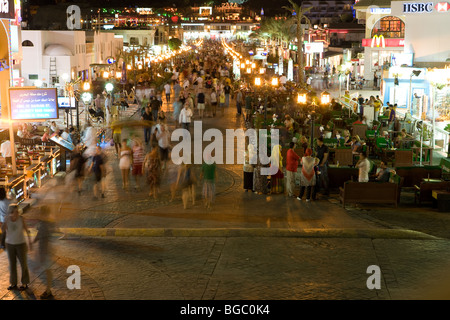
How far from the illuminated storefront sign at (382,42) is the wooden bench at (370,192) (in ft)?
93.4

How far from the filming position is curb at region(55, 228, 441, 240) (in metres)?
11.1

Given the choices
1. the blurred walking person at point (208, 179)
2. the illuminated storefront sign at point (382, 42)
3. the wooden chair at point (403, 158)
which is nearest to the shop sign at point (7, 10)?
the blurred walking person at point (208, 179)

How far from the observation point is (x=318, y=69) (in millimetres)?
54875

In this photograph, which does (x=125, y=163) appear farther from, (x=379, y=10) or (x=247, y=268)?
(x=379, y=10)

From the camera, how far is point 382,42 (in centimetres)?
3950

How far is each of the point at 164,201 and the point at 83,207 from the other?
1.77 meters

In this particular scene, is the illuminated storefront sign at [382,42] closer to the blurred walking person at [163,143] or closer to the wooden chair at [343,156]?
the wooden chair at [343,156]

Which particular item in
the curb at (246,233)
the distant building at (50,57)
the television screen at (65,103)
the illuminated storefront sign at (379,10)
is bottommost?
the curb at (246,233)

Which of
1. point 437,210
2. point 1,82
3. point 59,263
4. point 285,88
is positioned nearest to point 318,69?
point 285,88

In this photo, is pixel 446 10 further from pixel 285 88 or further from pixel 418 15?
pixel 285 88

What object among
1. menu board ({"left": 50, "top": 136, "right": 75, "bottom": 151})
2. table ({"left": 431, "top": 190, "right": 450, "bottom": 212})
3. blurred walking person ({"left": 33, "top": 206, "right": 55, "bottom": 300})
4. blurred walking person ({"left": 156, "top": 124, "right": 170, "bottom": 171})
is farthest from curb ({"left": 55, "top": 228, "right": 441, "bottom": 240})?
menu board ({"left": 50, "top": 136, "right": 75, "bottom": 151})

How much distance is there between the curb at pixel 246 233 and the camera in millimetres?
11078

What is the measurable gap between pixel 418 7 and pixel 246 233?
20.8 metres

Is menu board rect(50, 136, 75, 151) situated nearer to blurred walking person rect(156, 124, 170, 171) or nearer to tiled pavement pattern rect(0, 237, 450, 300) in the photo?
blurred walking person rect(156, 124, 170, 171)
